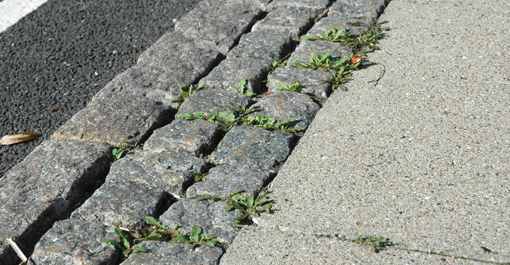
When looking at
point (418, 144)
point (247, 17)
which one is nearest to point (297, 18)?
point (247, 17)

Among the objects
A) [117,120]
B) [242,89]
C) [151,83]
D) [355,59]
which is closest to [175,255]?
[117,120]

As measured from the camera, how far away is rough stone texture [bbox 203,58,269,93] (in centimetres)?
280

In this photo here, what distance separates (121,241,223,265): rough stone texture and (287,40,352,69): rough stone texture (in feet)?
4.72

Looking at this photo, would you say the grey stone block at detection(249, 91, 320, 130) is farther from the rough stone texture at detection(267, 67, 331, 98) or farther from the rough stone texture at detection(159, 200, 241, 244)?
the rough stone texture at detection(159, 200, 241, 244)

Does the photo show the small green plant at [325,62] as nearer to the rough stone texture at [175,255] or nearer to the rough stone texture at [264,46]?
the rough stone texture at [264,46]

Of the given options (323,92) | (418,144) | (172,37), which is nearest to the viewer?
(418,144)

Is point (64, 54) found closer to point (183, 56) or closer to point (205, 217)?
point (183, 56)

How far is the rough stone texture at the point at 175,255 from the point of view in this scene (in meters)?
1.78

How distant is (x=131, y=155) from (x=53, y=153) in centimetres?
37

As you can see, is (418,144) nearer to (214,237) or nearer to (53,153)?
(214,237)

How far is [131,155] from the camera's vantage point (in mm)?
2338

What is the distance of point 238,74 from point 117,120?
0.75 metres

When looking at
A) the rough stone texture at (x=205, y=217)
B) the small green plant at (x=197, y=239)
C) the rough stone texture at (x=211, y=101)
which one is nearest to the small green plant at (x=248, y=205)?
the rough stone texture at (x=205, y=217)

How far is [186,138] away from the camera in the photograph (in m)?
2.39
